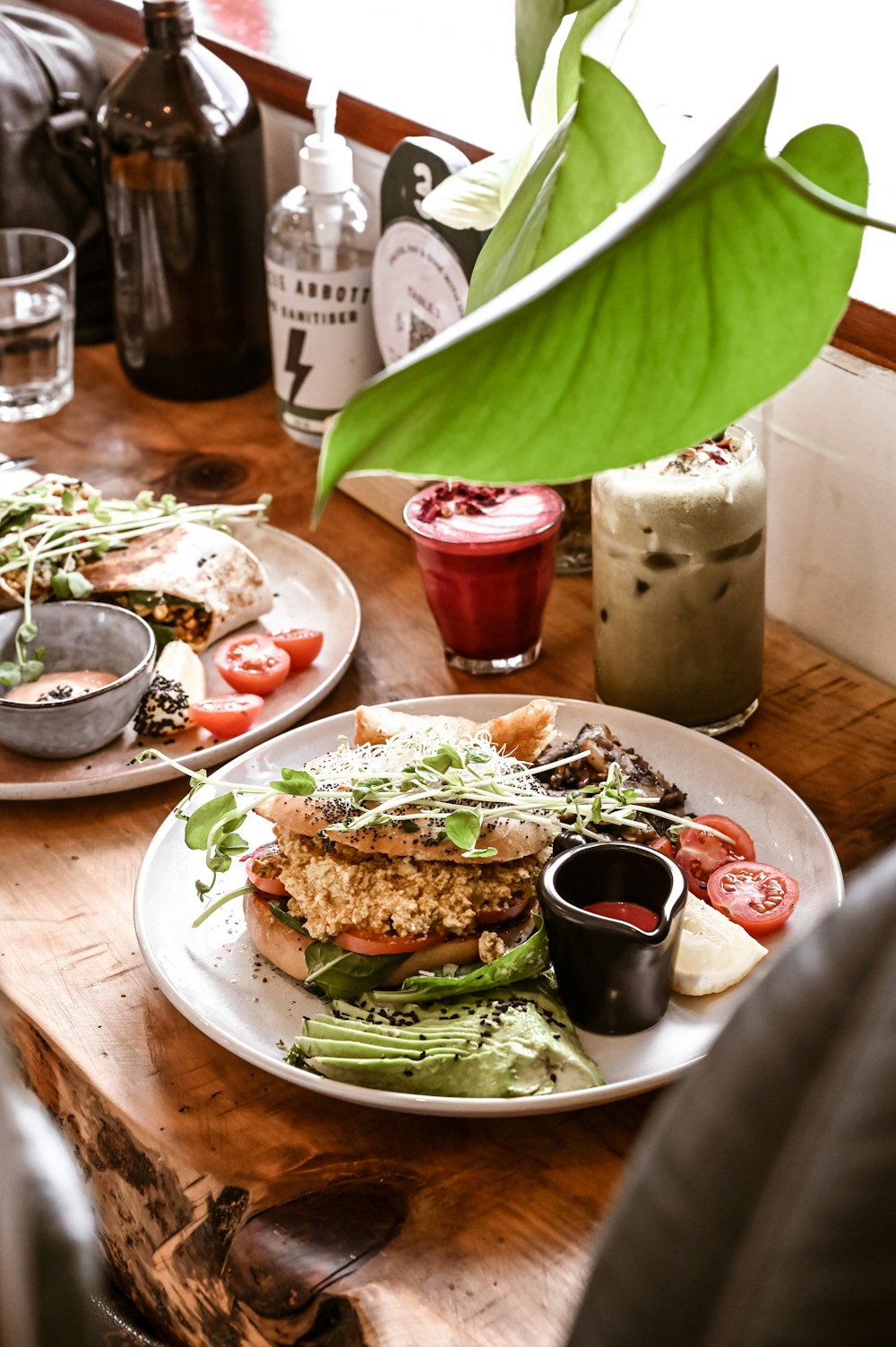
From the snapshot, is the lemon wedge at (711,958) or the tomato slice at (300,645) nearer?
the lemon wedge at (711,958)

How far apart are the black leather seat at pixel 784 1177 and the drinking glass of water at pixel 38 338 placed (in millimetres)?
1816

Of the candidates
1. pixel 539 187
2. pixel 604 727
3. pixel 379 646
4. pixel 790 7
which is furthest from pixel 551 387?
pixel 790 7

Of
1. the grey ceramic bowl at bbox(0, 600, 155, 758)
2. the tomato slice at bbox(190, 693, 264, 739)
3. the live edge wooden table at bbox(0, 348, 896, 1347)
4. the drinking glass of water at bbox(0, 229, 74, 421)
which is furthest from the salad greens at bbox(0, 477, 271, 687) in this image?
the drinking glass of water at bbox(0, 229, 74, 421)

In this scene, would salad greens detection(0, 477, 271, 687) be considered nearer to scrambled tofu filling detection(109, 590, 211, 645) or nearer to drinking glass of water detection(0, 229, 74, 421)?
scrambled tofu filling detection(109, 590, 211, 645)

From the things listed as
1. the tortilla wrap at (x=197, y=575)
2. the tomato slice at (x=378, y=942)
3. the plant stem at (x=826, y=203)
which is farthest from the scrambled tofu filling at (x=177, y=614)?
the plant stem at (x=826, y=203)

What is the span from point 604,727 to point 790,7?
1294mm

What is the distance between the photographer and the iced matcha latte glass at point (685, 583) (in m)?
1.16

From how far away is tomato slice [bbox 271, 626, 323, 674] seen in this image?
140cm

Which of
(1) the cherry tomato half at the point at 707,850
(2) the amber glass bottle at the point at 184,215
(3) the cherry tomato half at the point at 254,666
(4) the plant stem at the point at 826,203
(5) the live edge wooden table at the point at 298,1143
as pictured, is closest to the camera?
(4) the plant stem at the point at 826,203

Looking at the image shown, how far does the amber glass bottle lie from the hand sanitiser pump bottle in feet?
0.55

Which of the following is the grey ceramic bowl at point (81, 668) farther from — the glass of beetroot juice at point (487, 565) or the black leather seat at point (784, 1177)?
the black leather seat at point (784, 1177)

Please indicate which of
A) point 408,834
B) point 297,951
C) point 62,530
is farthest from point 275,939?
point 62,530

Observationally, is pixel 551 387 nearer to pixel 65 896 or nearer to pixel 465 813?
pixel 465 813

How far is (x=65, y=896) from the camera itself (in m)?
1.14
